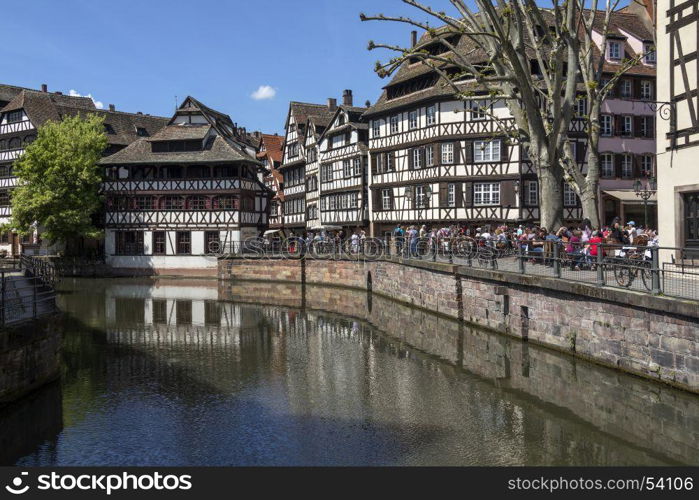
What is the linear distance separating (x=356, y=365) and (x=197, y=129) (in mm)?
35409

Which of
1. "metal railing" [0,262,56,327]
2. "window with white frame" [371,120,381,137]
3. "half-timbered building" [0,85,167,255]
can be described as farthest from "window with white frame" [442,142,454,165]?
"half-timbered building" [0,85,167,255]

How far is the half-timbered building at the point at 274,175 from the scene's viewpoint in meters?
65.2

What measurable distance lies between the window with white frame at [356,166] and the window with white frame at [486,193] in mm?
11492

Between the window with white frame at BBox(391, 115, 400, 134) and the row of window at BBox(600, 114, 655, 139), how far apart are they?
39.9 feet

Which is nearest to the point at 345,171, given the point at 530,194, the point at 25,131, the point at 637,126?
the point at 530,194

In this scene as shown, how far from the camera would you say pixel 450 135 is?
38.1 metres

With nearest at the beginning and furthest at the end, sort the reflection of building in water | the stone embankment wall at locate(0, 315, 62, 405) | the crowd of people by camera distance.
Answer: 1. the stone embankment wall at locate(0, 315, 62, 405)
2. the crowd of people
3. the reflection of building in water

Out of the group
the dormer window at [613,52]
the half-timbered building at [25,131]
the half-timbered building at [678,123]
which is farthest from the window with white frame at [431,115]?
the half-timbered building at [25,131]

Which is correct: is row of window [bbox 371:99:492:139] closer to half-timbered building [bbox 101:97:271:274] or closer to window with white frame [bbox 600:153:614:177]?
window with white frame [bbox 600:153:614:177]

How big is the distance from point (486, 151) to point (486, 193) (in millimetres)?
2367

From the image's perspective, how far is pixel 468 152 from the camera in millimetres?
37469

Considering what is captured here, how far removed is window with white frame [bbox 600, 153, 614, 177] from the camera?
36.3 m
